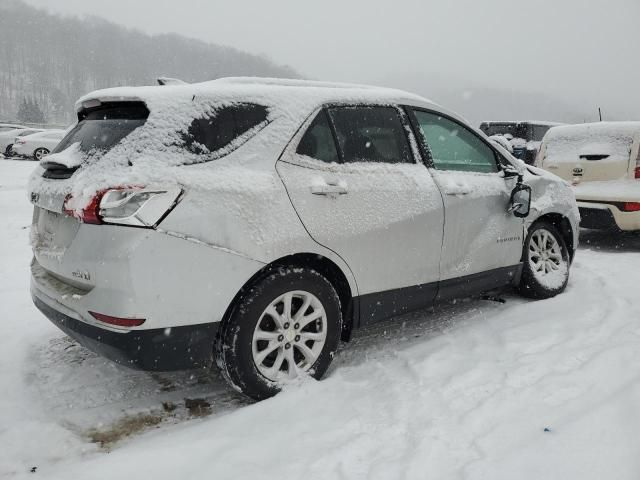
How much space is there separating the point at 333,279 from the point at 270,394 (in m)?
0.75

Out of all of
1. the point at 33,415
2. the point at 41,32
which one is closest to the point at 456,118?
the point at 33,415

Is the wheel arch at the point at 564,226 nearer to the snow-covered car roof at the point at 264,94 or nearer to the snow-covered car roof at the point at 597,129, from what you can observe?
the snow-covered car roof at the point at 264,94

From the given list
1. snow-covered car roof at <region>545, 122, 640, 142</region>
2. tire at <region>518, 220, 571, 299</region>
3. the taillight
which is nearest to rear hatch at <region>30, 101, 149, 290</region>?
the taillight

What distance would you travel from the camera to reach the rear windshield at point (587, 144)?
260 inches

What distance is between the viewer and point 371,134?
3.27 m

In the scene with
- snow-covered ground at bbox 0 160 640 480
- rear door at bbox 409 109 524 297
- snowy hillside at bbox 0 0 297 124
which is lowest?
snow-covered ground at bbox 0 160 640 480

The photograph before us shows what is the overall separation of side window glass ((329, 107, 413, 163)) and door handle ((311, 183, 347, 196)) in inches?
8.7

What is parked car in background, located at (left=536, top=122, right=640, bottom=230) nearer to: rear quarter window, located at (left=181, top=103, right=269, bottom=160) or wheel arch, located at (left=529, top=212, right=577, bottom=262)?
wheel arch, located at (left=529, top=212, right=577, bottom=262)

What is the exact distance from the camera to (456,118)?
12.6 feet

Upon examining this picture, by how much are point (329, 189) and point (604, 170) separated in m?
5.24

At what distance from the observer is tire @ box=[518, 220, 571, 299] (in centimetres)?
436

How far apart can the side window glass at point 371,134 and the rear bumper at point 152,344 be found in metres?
1.34

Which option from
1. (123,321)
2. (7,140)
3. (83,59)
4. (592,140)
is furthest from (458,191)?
(83,59)

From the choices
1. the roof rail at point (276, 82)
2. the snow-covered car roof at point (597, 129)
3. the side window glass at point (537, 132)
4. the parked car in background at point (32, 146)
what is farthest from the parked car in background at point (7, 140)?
the roof rail at point (276, 82)
